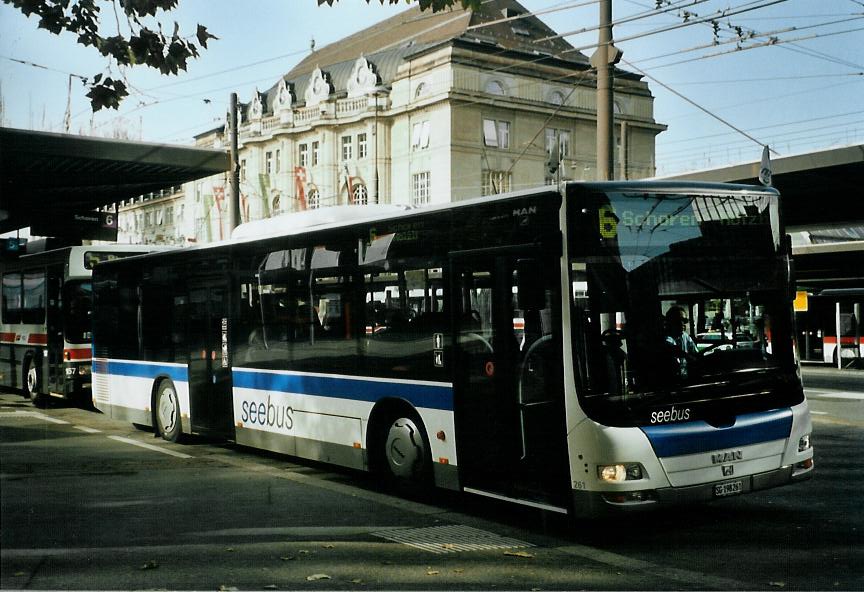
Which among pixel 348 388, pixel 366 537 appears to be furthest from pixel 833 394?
pixel 366 537

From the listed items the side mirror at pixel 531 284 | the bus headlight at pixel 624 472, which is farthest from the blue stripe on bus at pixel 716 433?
the side mirror at pixel 531 284

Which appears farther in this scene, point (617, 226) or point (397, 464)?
point (397, 464)

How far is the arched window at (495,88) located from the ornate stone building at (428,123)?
9 centimetres

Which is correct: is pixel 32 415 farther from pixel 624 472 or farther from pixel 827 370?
pixel 827 370

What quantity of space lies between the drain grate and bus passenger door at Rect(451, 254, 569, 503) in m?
0.40

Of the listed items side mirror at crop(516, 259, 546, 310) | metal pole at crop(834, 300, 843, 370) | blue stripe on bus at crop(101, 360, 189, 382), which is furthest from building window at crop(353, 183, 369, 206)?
side mirror at crop(516, 259, 546, 310)

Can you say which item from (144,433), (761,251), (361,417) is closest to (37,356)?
(144,433)

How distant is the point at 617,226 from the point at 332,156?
68.1 m

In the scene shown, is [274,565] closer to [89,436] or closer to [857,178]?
[89,436]

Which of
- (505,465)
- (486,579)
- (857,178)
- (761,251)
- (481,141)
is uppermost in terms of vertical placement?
(481,141)

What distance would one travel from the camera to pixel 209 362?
13305mm

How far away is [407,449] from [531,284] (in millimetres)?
2619

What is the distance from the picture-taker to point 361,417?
10.3 metres

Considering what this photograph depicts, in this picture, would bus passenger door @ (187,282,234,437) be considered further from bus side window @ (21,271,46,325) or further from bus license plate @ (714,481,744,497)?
bus side window @ (21,271,46,325)
